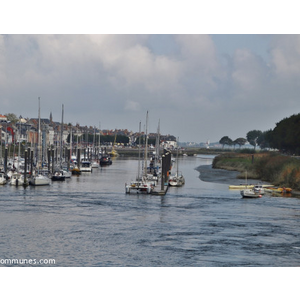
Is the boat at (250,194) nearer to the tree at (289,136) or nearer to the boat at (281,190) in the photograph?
the boat at (281,190)

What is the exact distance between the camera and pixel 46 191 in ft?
273

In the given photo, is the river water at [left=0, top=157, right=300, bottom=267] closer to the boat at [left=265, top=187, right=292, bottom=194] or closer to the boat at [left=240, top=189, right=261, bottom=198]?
the boat at [left=240, top=189, right=261, bottom=198]

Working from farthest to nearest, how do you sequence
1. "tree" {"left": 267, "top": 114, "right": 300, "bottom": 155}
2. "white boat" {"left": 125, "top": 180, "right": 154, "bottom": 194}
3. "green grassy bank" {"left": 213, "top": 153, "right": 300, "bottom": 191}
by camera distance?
"tree" {"left": 267, "top": 114, "right": 300, "bottom": 155}, "green grassy bank" {"left": 213, "top": 153, "right": 300, "bottom": 191}, "white boat" {"left": 125, "top": 180, "right": 154, "bottom": 194}

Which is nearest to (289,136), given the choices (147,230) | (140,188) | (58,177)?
(58,177)

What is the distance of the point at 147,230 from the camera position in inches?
2018

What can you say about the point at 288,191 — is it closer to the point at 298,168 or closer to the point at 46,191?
the point at 298,168

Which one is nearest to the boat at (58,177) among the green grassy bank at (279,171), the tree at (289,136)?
the green grassy bank at (279,171)

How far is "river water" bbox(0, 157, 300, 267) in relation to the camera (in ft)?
132

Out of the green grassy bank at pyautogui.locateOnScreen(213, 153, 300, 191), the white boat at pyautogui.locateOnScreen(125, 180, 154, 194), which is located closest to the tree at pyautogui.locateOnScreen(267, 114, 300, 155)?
the green grassy bank at pyautogui.locateOnScreen(213, 153, 300, 191)

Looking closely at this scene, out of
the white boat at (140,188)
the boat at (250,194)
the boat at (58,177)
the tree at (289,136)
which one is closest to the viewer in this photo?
the boat at (250,194)

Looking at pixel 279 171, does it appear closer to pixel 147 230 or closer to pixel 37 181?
pixel 37 181

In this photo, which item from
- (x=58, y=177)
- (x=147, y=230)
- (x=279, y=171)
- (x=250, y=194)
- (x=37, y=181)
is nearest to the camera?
(x=147, y=230)

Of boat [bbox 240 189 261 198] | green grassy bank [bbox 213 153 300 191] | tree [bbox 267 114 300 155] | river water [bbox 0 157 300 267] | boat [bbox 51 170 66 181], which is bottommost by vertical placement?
river water [bbox 0 157 300 267]

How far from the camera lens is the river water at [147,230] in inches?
1584
